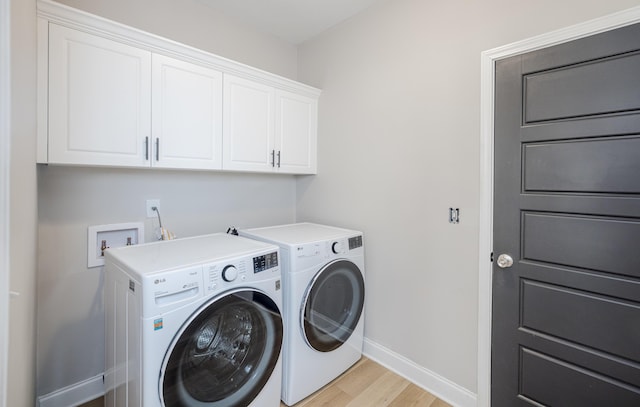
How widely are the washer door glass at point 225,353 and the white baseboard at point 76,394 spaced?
1022 millimetres

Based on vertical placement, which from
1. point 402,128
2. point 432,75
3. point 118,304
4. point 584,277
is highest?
point 432,75

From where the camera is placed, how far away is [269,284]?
59.2 inches

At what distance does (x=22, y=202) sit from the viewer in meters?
1.13

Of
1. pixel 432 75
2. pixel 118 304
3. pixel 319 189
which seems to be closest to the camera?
pixel 118 304

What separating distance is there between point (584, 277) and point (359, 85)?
71.9 inches

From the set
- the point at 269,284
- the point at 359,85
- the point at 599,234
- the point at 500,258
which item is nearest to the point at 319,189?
the point at 359,85

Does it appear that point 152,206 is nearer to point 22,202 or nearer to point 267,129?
point 22,202

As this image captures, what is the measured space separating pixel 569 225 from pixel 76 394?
9.37 feet

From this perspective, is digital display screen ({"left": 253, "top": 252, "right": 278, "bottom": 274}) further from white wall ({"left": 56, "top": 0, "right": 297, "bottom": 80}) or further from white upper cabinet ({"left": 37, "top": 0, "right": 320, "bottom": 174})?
white wall ({"left": 56, "top": 0, "right": 297, "bottom": 80})

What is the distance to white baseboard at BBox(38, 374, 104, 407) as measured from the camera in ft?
5.37

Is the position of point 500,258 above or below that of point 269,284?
above

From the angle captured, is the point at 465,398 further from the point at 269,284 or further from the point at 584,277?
the point at 269,284

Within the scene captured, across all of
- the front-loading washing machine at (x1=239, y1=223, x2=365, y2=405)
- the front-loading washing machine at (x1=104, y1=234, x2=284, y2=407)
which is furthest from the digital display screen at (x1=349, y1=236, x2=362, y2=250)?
the front-loading washing machine at (x1=104, y1=234, x2=284, y2=407)

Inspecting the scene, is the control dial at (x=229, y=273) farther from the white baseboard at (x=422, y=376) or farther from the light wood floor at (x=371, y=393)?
the white baseboard at (x=422, y=376)
